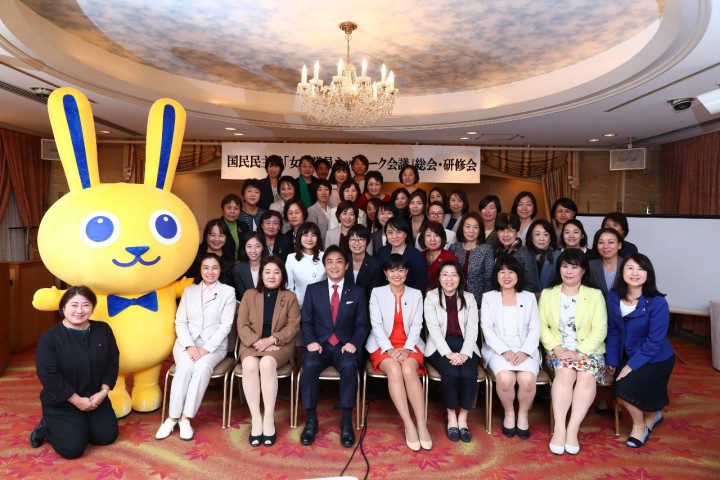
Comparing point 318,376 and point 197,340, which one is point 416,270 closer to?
point 318,376

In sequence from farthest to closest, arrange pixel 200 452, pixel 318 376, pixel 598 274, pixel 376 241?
pixel 376 241
pixel 598 274
pixel 318 376
pixel 200 452

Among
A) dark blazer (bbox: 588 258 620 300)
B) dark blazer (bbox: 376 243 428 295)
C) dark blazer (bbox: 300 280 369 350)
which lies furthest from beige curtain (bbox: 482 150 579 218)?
dark blazer (bbox: 300 280 369 350)

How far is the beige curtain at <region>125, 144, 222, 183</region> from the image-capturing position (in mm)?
7270

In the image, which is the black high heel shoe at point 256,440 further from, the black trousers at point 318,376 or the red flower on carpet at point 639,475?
the red flower on carpet at point 639,475

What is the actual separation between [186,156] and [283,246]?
416 cm

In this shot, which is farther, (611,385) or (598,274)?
(598,274)

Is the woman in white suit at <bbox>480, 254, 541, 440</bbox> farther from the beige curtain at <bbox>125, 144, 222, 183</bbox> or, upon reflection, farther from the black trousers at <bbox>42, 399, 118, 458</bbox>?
the beige curtain at <bbox>125, 144, 222, 183</bbox>

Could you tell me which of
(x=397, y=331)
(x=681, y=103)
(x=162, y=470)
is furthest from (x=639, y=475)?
(x=681, y=103)

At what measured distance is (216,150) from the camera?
23.8 ft

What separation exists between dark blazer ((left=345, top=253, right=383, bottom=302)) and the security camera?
130 inches

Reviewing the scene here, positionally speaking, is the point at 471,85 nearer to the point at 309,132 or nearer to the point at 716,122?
the point at 309,132

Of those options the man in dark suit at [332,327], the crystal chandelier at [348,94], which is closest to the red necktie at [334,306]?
the man in dark suit at [332,327]

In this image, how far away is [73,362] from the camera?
→ 8.99 feet

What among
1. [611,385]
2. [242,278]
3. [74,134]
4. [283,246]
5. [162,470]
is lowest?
[162,470]
